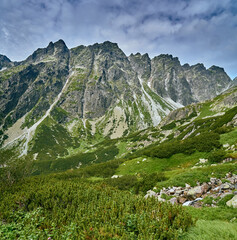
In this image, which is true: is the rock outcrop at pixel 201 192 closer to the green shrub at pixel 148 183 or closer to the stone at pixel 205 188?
the stone at pixel 205 188

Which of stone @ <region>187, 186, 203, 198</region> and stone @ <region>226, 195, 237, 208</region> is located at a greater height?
stone @ <region>226, 195, 237, 208</region>

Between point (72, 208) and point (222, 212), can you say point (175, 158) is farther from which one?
point (72, 208)

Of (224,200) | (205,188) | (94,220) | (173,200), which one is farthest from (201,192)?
(94,220)

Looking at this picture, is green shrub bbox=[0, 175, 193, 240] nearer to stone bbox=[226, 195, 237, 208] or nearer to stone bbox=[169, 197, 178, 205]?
stone bbox=[226, 195, 237, 208]

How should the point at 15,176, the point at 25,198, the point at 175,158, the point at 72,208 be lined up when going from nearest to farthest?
the point at 72,208, the point at 25,198, the point at 15,176, the point at 175,158

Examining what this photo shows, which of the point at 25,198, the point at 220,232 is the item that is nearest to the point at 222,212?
the point at 220,232

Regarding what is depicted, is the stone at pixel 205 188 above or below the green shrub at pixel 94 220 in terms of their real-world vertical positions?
below

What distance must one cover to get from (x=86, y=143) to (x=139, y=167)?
161941mm

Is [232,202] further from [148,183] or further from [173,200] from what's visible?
[148,183]

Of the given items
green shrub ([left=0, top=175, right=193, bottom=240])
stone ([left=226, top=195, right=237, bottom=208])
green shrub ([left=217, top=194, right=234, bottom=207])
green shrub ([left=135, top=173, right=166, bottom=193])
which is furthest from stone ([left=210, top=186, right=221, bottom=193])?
green shrub ([left=0, top=175, right=193, bottom=240])

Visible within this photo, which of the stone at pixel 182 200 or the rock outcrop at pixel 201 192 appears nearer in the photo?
the rock outcrop at pixel 201 192

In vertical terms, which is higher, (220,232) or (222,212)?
(220,232)

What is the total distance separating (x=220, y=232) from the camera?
575 centimetres

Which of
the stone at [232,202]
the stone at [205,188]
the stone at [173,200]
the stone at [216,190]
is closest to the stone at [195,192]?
the stone at [205,188]
